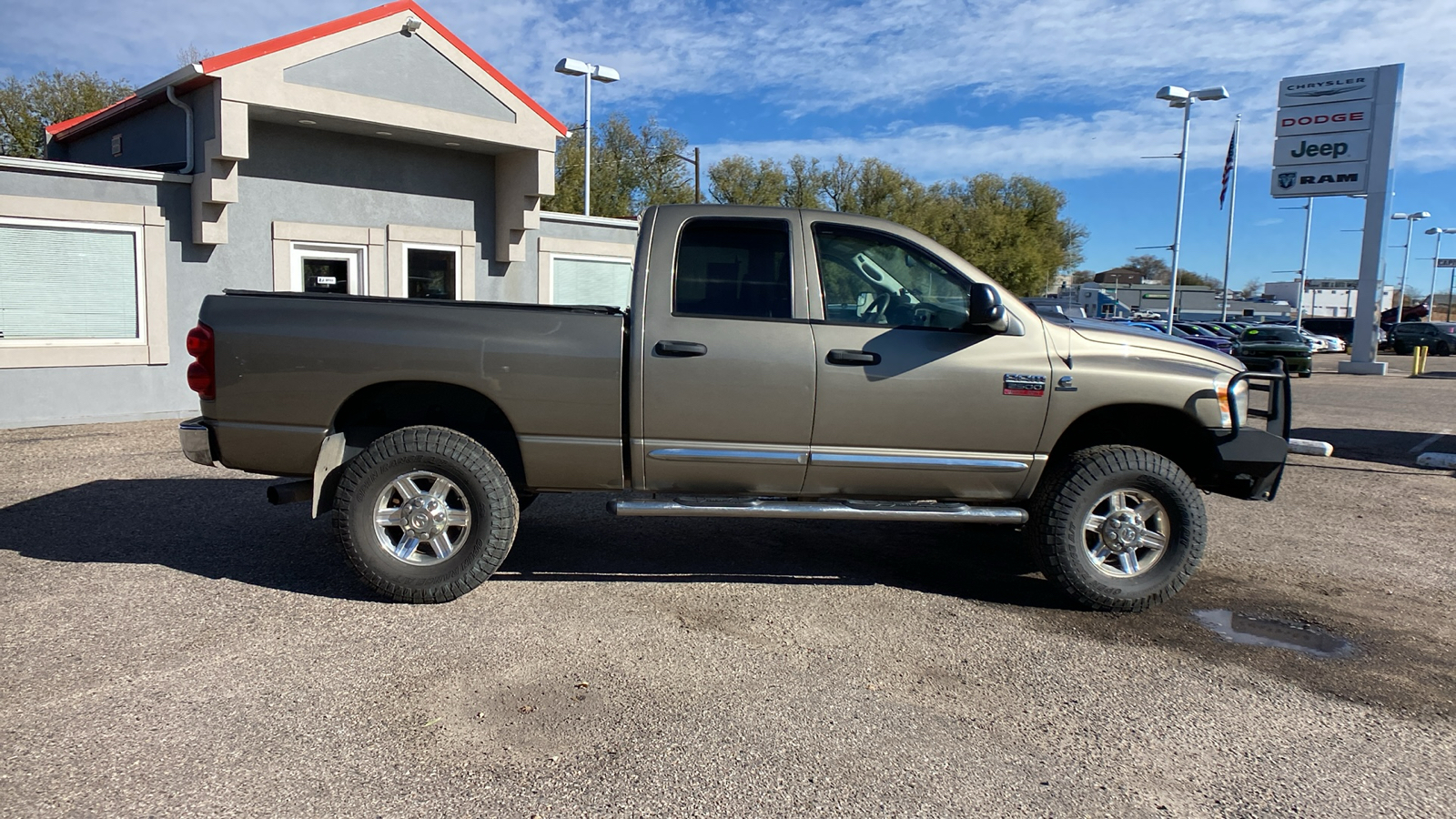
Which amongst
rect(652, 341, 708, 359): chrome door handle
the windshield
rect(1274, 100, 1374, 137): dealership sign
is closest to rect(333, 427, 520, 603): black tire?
rect(652, 341, 708, 359): chrome door handle

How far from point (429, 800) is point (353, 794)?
26 cm

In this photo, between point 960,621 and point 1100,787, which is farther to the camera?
point 960,621

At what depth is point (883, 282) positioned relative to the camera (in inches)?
205

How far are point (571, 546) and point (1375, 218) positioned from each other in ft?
94.1

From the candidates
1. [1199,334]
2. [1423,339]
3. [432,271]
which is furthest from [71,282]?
[1423,339]

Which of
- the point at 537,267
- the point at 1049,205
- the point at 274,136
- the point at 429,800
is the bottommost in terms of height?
the point at 429,800

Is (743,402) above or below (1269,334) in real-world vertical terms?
below

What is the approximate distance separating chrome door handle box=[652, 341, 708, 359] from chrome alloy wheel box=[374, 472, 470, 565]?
1.27 metres

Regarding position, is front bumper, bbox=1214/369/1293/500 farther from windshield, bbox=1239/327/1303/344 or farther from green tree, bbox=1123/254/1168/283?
green tree, bbox=1123/254/1168/283

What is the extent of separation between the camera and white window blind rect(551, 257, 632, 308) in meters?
14.9

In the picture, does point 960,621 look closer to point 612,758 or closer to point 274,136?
point 612,758

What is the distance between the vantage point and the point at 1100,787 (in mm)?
3328

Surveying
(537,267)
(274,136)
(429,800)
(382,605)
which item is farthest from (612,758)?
(537,267)

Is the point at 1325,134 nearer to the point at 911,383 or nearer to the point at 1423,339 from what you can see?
the point at 1423,339
